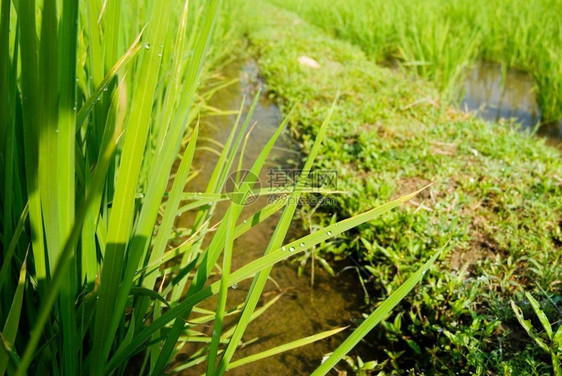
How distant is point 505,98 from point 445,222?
2984mm

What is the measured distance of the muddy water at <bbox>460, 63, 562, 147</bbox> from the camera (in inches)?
131

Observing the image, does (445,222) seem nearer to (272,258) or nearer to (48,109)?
(272,258)

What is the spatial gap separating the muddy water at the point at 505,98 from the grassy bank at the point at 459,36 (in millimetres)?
128

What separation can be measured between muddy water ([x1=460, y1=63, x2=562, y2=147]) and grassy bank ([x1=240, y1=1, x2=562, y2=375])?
958 millimetres

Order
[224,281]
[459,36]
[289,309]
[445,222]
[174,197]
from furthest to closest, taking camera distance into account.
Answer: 1. [459,36]
2. [445,222]
3. [289,309]
4. [174,197]
5. [224,281]

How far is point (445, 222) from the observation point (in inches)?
65.3

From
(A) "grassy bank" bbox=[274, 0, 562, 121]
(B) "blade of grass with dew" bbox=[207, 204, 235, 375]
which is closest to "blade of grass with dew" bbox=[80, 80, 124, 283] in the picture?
(B) "blade of grass with dew" bbox=[207, 204, 235, 375]

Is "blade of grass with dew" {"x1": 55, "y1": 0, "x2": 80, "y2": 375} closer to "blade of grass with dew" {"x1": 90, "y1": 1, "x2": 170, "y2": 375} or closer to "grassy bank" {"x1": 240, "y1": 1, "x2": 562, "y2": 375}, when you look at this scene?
"blade of grass with dew" {"x1": 90, "y1": 1, "x2": 170, "y2": 375}

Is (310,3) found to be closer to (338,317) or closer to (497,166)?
(497,166)

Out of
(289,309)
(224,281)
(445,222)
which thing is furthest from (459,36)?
(224,281)

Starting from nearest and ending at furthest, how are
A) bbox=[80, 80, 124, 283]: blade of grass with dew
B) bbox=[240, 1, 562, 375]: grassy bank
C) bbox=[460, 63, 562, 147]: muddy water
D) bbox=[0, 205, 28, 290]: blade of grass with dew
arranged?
bbox=[0, 205, 28, 290]: blade of grass with dew → bbox=[80, 80, 124, 283]: blade of grass with dew → bbox=[240, 1, 562, 375]: grassy bank → bbox=[460, 63, 562, 147]: muddy water

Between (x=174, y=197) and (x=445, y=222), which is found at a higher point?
(x=174, y=197)

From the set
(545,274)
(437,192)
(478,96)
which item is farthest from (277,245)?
(478,96)

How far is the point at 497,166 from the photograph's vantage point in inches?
80.0
